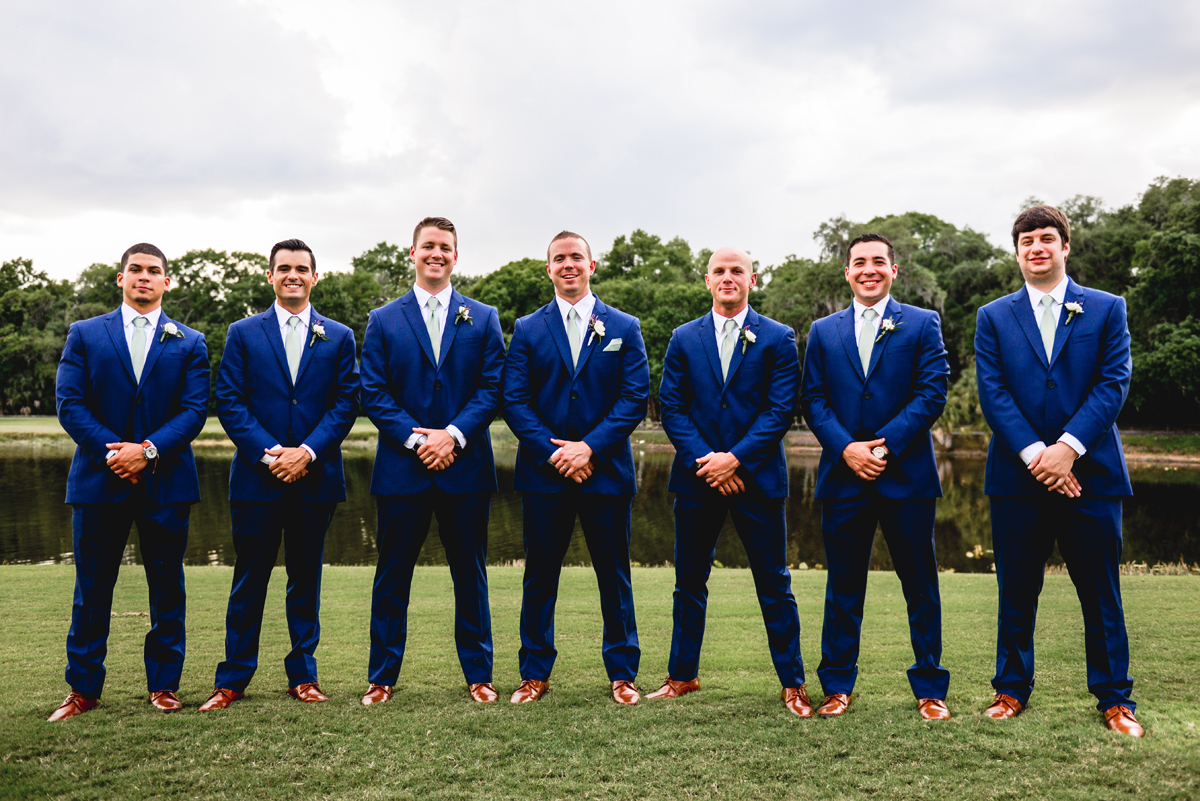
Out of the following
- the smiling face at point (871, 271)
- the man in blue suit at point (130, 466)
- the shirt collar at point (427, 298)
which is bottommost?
the man in blue suit at point (130, 466)

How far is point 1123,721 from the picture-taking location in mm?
4367

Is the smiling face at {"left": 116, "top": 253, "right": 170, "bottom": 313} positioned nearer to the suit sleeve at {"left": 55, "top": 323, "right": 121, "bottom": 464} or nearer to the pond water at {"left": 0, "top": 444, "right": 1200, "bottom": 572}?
the suit sleeve at {"left": 55, "top": 323, "right": 121, "bottom": 464}

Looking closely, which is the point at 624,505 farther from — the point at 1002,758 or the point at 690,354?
the point at 1002,758

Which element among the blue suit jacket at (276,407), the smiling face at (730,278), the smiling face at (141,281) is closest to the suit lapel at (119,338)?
the smiling face at (141,281)

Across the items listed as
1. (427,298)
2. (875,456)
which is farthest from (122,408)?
(875,456)

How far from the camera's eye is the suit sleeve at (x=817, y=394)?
508 centimetres

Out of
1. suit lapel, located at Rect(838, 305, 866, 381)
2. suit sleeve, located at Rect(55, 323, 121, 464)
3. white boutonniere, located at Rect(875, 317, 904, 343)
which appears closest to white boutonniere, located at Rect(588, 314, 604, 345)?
suit lapel, located at Rect(838, 305, 866, 381)

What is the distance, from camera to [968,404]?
39656mm

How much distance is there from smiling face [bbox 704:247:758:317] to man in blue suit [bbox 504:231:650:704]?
0.60 metres

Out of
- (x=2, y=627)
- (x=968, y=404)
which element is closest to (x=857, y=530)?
(x=2, y=627)

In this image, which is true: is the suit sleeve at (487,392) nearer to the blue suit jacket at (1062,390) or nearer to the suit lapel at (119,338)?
the suit lapel at (119,338)

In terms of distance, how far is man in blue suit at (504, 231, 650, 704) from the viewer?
5219mm

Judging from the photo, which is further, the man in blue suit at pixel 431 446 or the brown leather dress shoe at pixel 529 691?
the man in blue suit at pixel 431 446

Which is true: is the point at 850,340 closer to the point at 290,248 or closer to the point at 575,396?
the point at 575,396
